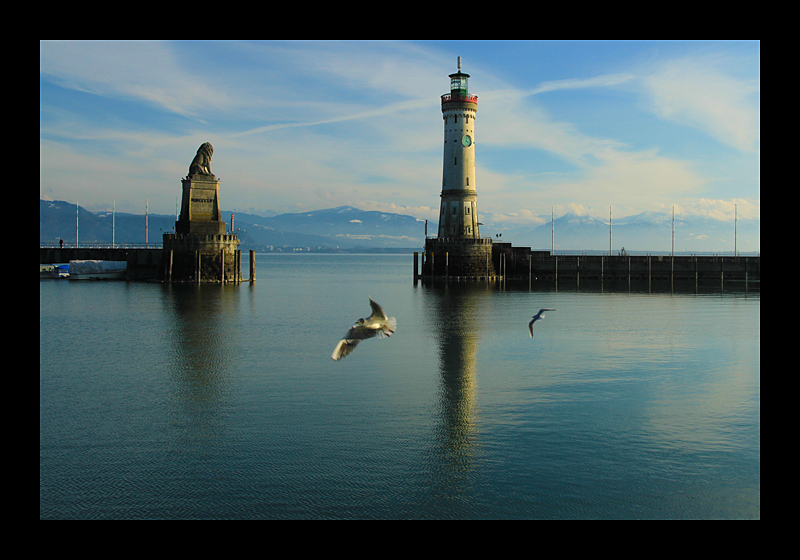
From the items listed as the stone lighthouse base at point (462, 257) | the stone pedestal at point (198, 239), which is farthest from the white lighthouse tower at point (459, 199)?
the stone pedestal at point (198, 239)

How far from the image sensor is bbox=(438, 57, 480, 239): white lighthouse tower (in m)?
90.6

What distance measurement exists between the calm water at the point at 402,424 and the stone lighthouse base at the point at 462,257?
47871 mm

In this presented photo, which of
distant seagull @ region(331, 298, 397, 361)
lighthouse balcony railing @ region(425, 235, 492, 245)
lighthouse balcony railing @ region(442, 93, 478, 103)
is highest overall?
lighthouse balcony railing @ region(442, 93, 478, 103)

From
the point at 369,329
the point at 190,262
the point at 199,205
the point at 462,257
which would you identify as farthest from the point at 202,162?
the point at 369,329

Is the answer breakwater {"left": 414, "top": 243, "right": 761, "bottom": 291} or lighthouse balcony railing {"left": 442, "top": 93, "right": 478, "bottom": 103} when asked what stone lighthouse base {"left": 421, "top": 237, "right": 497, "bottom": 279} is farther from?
lighthouse balcony railing {"left": 442, "top": 93, "right": 478, "bottom": 103}

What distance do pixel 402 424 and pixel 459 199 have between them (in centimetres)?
7191

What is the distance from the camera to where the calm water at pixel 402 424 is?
1655cm

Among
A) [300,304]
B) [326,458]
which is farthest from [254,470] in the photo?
[300,304]

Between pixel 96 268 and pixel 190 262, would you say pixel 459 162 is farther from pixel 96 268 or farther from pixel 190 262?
pixel 96 268

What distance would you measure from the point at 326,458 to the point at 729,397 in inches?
677

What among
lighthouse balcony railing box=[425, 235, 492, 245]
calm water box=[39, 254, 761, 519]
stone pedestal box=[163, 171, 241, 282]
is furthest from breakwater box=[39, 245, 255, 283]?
calm water box=[39, 254, 761, 519]

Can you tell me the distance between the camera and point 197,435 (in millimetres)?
21406

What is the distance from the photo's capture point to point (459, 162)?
9119cm

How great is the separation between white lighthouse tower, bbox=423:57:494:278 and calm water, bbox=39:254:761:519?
47609 mm
